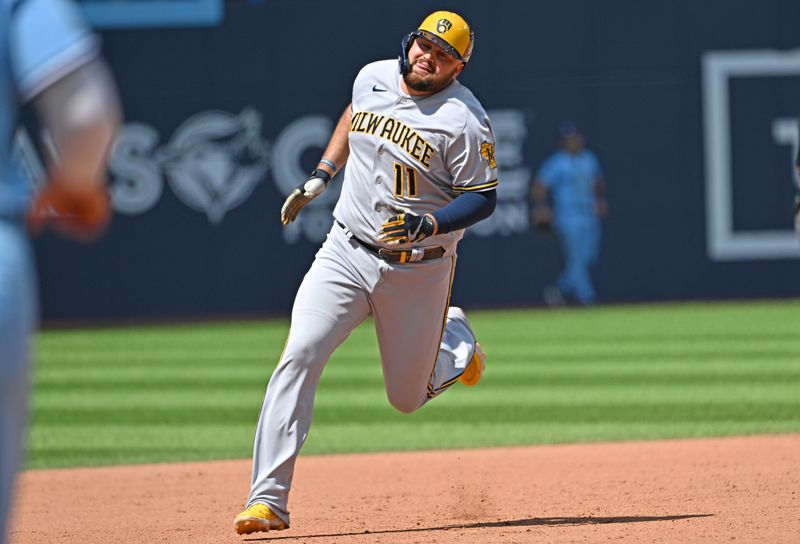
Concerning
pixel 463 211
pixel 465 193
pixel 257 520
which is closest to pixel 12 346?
pixel 257 520

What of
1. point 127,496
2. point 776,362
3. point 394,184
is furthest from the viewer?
point 776,362

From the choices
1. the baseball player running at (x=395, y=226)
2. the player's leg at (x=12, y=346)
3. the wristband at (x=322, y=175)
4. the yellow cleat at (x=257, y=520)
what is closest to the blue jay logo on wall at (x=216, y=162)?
the wristband at (x=322, y=175)

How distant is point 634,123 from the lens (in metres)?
16.8

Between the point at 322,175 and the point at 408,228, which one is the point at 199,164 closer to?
the point at 322,175

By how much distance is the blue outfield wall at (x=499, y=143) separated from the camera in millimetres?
16297

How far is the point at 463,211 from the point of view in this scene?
192 inches

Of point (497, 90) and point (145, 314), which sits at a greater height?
point (497, 90)

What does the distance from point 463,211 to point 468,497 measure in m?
1.59

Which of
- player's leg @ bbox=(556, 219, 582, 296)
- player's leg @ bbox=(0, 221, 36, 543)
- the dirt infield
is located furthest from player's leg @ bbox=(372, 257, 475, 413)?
player's leg @ bbox=(556, 219, 582, 296)

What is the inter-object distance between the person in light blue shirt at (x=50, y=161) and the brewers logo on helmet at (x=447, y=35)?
2.65m

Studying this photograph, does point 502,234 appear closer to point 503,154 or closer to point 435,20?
point 503,154

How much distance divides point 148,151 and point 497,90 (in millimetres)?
4183

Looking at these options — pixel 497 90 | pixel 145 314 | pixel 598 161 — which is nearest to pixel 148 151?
pixel 145 314

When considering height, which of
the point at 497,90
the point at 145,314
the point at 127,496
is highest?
the point at 497,90
